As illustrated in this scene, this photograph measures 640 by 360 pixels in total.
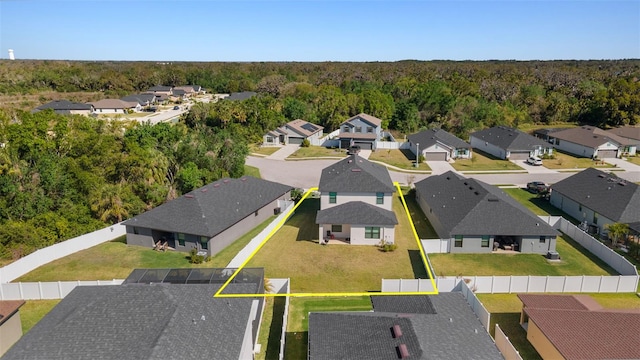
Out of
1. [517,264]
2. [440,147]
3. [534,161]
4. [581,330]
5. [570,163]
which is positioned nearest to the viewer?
[581,330]

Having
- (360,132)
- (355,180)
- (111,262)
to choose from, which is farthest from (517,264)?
(360,132)

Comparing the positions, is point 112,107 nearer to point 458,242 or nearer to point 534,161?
point 534,161

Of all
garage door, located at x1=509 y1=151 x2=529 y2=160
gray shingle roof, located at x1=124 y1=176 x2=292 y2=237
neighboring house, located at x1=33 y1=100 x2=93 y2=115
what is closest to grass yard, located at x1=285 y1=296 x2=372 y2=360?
gray shingle roof, located at x1=124 y1=176 x2=292 y2=237

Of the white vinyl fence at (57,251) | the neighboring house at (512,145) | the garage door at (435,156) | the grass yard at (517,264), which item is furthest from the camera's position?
the garage door at (435,156)

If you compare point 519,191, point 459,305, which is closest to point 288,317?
point 459,305

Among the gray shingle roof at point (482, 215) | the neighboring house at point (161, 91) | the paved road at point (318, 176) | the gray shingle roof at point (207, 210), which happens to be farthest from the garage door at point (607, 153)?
the neighboring house at point (161, 91)

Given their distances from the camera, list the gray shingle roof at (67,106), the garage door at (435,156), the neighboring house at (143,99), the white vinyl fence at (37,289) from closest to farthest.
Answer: the white vinyl fence at (37,289)
the garage door at (435,156)
the gray shingle roof at (67,106)
the neighboring house at (143,99)

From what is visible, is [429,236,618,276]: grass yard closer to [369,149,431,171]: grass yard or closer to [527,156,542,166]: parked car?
[369,149,431,171]: grass yard

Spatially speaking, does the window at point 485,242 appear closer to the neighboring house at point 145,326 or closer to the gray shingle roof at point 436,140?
the neighboring house at point 145,326

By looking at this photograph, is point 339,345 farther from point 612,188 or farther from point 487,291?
point 612,188
